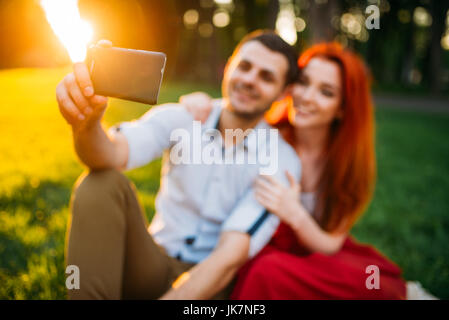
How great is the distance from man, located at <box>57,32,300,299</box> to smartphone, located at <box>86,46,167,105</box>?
0.08 metres

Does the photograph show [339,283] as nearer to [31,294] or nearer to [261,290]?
[261,290]

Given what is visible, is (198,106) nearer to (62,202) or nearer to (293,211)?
(293,211)

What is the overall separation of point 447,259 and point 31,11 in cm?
1923

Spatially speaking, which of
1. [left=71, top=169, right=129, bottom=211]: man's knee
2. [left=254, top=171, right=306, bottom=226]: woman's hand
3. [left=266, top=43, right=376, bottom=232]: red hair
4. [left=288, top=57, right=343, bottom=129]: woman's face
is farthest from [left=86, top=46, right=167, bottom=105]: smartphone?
[left=266, top=43, right=376, bottom=232]: red hair

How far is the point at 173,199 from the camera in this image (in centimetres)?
236

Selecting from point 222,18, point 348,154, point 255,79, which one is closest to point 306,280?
point 348,154

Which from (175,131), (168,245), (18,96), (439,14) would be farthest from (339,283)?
(439,14)

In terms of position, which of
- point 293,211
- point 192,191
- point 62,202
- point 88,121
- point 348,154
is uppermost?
point 88,121

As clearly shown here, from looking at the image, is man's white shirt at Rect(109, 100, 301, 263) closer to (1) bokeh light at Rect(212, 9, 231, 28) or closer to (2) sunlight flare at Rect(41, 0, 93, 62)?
(2) sunlight flare at Rect(41, 0, 93, 62)

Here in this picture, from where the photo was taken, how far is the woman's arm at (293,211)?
218cm

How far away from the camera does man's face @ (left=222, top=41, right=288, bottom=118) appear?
2.44 metres

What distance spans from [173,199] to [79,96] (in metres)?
1.04

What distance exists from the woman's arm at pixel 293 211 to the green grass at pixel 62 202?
116 centimetres
